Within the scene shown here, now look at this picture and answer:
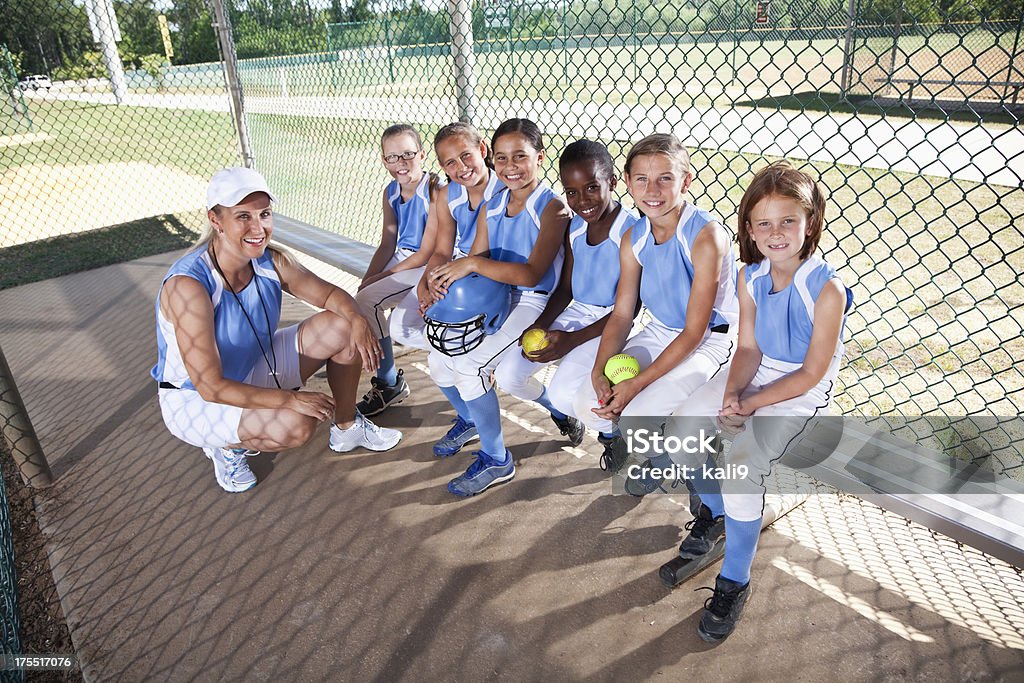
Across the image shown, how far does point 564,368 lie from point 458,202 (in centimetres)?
111

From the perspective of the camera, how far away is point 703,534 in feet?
8.51

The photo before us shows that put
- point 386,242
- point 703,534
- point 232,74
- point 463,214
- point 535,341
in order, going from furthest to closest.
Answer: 1. point 232,74
2. point 386,242
3. point 463,214
4. point 535,341
5. point 703,534

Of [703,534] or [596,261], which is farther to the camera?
[596,261]

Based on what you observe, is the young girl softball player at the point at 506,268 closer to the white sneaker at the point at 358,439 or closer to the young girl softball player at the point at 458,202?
the young girl softball player at the point at 458,202

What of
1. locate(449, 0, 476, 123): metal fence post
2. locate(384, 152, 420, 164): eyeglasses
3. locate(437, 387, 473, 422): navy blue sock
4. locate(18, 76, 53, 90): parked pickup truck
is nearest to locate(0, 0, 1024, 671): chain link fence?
locate(449, 0, 476, 123): metal fence post

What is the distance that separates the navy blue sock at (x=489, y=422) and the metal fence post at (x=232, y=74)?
15.5ft

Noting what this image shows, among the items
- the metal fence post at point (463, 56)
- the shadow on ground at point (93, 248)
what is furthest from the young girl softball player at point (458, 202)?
the shadow on ground at point (93, 248)

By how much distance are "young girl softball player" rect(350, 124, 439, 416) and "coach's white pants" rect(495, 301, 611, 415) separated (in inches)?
27.0

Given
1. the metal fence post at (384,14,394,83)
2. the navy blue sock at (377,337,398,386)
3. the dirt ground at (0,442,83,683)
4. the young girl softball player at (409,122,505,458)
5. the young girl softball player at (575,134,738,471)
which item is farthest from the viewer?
the metal fence post at (384,14,394,83)

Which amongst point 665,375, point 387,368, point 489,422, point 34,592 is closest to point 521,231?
point 489,422

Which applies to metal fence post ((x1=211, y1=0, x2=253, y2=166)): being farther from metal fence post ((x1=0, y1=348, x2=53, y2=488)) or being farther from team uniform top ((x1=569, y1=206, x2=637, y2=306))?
team uniform top ((x1=569, y1=206, x2=637, y2=306))

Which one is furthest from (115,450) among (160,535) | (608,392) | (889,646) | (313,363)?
(889,646)

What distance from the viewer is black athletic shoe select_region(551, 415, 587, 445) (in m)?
3.34

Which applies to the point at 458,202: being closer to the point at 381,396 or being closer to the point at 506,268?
the point at 506,268
